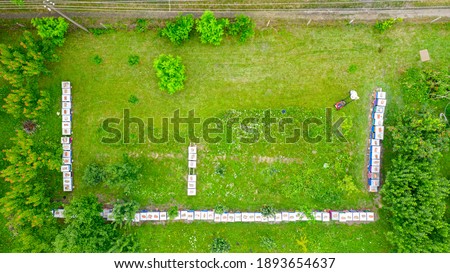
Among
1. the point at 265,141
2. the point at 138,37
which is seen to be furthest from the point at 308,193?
the point at 138,37

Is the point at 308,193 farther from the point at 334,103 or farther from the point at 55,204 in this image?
the point at 55,204

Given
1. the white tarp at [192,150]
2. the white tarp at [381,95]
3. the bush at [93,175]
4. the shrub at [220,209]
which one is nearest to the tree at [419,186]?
the white tarp at [381,95]

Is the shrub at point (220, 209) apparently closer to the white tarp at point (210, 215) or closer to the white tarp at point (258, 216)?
the white tarp at point (210, 215)

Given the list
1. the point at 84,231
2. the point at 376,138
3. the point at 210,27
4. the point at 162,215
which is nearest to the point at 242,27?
the point at 210,27

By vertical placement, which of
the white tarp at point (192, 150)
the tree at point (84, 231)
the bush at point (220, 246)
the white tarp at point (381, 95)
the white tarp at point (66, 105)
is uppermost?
the white tarp at point (381, 95)

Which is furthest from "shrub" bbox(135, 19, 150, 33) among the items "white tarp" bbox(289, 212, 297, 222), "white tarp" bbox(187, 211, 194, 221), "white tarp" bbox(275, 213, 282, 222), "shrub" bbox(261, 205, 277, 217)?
"white tarp" bbox(289, 212, 297, 222)
